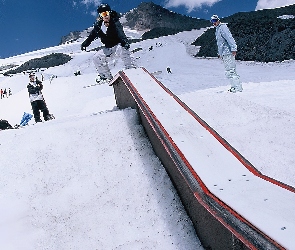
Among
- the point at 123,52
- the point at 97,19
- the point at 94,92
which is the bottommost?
the point at 94,92

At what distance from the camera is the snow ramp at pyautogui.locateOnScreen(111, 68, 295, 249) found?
140cm

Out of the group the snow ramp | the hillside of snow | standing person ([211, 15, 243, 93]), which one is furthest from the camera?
standing person ([211, 15, 243, 93])

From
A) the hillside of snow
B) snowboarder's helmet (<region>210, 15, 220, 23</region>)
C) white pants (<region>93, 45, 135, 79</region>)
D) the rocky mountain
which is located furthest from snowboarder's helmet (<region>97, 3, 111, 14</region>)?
the rocky mountain

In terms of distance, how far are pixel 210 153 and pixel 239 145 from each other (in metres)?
1.22

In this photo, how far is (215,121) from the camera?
155 inches

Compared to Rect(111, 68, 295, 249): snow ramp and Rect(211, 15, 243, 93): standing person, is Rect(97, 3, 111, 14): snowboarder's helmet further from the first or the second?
Rect(111, 68, 295, 249): snow ramp

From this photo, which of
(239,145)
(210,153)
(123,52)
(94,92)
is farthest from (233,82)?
(94,92)

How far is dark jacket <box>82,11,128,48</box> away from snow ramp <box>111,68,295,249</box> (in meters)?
3.66

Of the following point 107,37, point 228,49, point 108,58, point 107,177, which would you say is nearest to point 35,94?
point 108,58

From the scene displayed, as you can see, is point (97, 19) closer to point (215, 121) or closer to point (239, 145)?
point (215, 121)

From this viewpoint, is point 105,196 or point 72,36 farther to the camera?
point 72,36

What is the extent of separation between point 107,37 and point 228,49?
2.75m

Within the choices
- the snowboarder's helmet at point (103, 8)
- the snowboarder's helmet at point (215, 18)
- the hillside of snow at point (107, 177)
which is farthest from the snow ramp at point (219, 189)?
the snowboarder's helmet at point (215, 18)

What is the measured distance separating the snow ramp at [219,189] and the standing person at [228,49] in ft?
13.1
